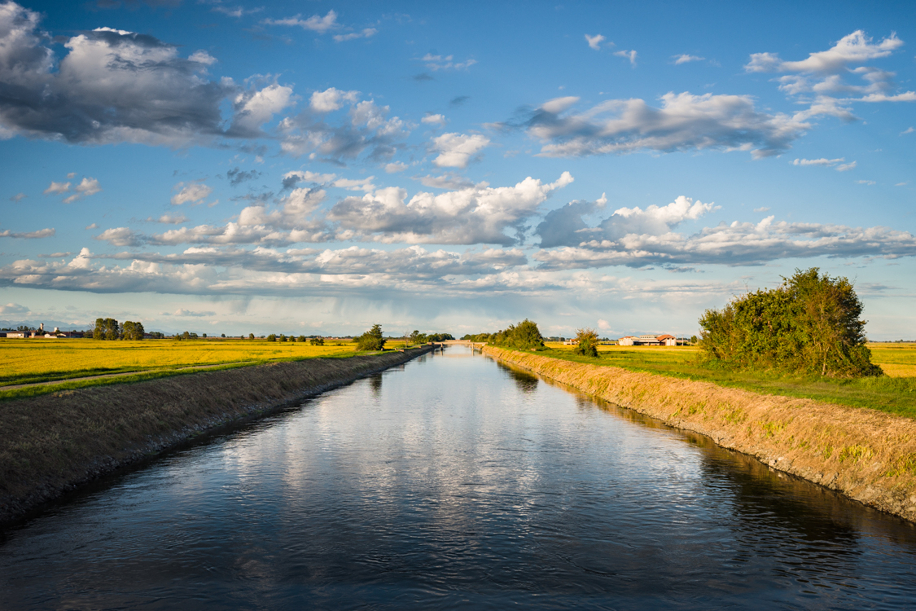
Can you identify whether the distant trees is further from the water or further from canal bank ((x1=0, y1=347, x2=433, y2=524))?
canal bank ((x1=0, y1=347, x2=433, y2=524))

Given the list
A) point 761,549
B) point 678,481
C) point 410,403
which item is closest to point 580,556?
point 761,549

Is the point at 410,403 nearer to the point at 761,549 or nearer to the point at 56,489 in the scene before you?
the point at 56,489

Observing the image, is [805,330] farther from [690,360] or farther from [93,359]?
[93,359]

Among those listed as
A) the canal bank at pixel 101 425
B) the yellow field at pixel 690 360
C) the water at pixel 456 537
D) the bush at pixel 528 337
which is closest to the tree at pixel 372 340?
the bush at pixel 528 337

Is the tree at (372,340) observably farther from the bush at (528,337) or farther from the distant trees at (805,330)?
the distant trees at (805,330)

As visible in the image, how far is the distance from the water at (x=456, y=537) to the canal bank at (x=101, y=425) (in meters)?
1.44

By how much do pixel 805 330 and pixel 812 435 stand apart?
76.9 ft

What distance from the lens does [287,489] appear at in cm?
2044

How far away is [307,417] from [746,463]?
97.2ft

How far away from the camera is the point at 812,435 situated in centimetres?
2400

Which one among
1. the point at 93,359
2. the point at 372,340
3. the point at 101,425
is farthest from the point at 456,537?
the point at 372,340

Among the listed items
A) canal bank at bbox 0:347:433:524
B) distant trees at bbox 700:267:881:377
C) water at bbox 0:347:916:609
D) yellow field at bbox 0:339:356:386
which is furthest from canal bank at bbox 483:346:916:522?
yellow field at bbox 0:339:356:386

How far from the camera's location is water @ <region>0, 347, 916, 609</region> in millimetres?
12188

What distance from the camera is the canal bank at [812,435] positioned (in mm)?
18812
